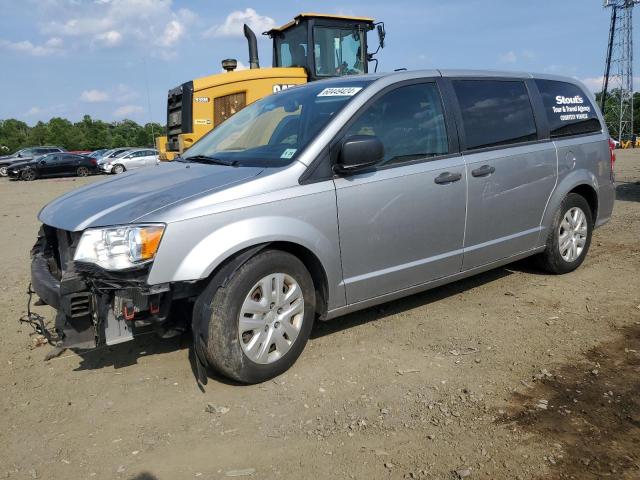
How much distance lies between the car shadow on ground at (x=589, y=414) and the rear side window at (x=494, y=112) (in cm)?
186

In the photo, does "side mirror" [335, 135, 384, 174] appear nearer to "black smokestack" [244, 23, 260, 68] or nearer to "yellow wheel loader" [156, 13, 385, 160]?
"yellow wheel loader" [156, 13, 385, 160]

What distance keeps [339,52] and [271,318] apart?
23.2 ft

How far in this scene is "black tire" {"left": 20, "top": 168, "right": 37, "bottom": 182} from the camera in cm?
2730

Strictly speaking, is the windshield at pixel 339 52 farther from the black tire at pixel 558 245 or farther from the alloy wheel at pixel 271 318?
the alloy wheel at pixel 271 318

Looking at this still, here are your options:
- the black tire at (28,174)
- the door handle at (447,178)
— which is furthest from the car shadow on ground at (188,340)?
the black tire at (28,174)

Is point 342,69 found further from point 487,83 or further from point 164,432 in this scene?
point 164,432

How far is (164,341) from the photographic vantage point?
4102 mm

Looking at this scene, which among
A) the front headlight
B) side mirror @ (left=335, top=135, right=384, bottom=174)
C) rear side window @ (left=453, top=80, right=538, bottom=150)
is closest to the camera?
the front headlight

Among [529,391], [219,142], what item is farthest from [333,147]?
[529,391]

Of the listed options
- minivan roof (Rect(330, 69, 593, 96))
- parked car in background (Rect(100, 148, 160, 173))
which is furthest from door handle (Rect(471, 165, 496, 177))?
parked car in background (Rect(100, 148, 160, 173))

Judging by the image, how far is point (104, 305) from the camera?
3.04 meters

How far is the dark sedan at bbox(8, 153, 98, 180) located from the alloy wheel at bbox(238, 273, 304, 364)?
28150 mm

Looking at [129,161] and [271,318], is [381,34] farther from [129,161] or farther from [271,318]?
[129,161]

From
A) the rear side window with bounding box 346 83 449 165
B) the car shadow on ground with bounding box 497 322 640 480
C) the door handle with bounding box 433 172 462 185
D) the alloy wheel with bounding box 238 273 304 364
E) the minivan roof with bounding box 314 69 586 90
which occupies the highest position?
the minivan roof with bounding box 314 69 586 90
